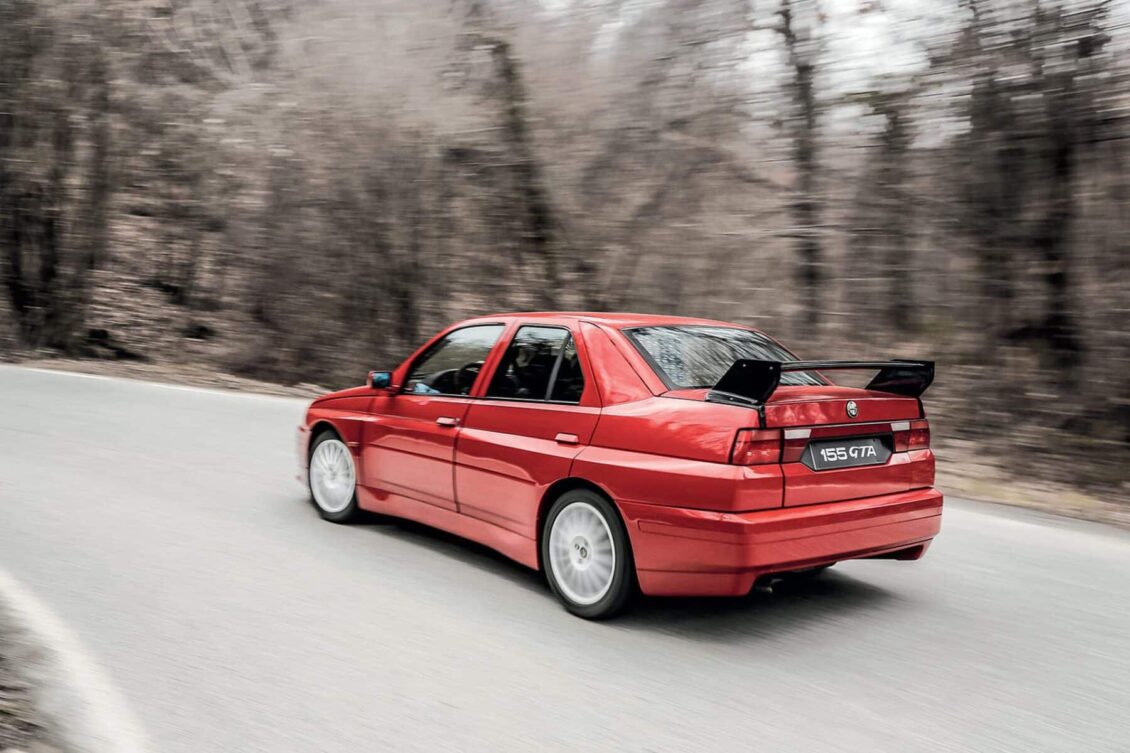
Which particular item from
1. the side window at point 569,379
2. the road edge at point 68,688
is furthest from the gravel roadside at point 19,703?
the side window at point 569,379

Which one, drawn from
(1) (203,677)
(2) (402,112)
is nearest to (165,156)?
(2) (402,112)

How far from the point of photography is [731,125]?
13031mm

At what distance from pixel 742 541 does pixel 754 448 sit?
0.43 meters

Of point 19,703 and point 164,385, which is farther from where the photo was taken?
point 164,385

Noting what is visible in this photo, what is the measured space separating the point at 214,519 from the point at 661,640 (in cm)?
367

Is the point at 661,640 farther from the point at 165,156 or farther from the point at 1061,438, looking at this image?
the point at 165,156

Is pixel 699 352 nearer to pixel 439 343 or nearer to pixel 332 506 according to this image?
pixel 439 343

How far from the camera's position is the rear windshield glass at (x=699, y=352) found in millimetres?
5109

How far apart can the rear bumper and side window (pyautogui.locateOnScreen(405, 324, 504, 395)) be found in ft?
5.54

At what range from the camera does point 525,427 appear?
215 inches

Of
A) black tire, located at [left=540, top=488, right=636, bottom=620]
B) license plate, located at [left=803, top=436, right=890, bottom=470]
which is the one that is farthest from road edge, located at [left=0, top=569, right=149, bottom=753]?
license plate, located at [left=803, top=436, right=890, bottom=470]

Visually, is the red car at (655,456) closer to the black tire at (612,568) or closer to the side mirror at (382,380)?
the black tire at (612,568)

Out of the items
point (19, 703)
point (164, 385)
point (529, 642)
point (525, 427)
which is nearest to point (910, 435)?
point (525, 427)

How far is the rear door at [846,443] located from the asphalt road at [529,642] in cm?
70
